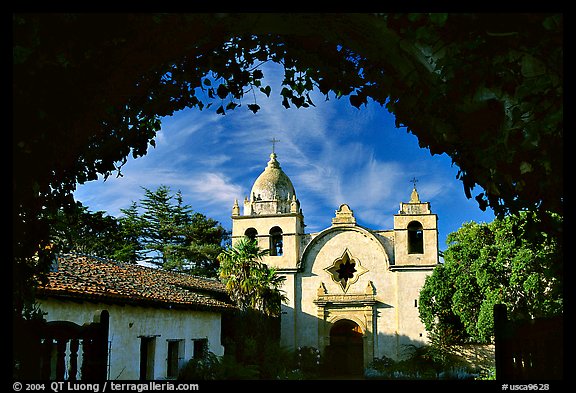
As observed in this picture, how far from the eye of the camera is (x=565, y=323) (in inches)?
122

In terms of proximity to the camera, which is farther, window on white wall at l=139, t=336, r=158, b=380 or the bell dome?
the bell dome

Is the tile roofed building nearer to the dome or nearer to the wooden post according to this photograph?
the wooden post

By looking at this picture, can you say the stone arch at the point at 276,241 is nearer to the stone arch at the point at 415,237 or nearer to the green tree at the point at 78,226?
the stone arch at the point at 415,237

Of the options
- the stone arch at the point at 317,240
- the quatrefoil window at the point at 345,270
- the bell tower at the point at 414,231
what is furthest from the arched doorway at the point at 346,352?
the bell tower at the point at 414,231

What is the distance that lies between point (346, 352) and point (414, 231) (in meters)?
7.42

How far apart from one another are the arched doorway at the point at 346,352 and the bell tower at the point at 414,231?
16.1 feet

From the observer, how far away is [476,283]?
2511 centimetres

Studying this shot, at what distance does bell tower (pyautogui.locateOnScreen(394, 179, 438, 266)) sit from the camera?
98.5 feet

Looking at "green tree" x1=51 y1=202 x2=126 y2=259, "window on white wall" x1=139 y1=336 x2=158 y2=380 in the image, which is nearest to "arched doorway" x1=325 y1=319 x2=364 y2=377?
"window on white wall" x1=139 y1=336 x2=158 y2=380

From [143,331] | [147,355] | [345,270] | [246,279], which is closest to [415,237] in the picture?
[345,270]

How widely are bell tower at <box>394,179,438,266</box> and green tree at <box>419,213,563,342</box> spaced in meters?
1.61

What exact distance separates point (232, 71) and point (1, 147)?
2.11 metres

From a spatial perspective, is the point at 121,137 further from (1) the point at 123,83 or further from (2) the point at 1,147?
(2) the point at 1,147

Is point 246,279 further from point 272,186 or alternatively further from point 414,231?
point 414,231
